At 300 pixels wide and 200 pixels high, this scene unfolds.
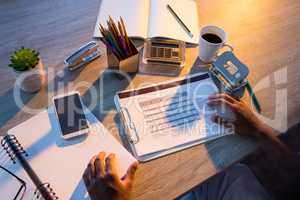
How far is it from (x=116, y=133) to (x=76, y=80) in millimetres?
204

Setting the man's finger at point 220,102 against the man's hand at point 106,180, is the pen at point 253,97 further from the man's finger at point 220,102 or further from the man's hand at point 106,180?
the man's hand at point 106,180

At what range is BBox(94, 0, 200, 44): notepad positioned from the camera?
2.94ft

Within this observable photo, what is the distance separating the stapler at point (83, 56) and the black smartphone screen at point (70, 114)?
11 centimetres

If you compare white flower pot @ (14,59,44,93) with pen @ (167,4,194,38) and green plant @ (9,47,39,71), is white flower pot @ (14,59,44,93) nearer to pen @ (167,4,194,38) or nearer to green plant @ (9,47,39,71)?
green plant @ (9,47,39,71)

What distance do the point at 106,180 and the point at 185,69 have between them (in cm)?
40

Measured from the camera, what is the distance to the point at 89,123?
73 cm

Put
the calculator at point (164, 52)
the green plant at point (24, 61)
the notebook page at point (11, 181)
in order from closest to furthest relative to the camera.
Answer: the notebook page at point (11, 181) < the green plant at point (24, 61) < the calculator at point (164, 52)

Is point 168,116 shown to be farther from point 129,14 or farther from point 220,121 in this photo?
point 129,14

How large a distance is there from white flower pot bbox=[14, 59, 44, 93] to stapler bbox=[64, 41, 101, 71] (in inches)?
3.2

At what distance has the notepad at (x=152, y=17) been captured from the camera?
35.2 inches

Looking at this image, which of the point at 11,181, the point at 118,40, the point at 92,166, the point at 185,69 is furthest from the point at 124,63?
the point at 11,181

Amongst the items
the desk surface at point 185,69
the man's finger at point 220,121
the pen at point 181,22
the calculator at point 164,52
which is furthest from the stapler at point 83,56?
the man's finger at point 220,121

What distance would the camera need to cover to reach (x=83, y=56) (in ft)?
2.73

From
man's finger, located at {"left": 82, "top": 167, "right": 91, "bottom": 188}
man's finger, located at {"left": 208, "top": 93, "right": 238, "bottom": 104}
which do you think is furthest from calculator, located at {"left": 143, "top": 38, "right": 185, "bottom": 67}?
man's finger, located at {"left": 82, "top": 167, "right": 91, "bottom": 188}
